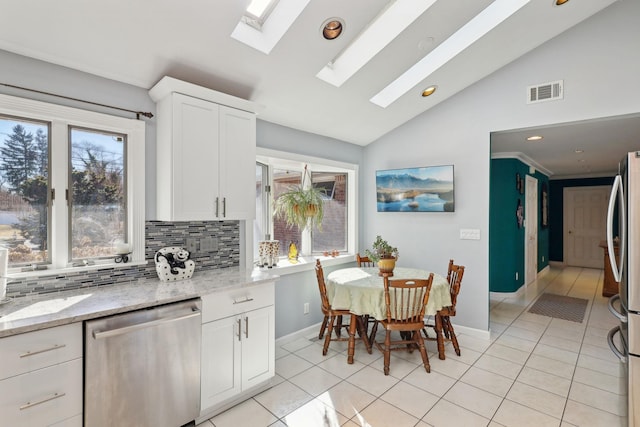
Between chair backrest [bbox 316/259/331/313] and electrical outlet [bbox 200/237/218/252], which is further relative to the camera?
chair backrest [bbox 316/259/331/313]

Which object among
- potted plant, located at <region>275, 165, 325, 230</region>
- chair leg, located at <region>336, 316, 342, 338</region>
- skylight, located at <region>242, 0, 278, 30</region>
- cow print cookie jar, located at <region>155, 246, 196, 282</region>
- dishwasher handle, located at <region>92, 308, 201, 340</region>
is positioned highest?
skylight, located at <region>242, 0, 278, 30</region>

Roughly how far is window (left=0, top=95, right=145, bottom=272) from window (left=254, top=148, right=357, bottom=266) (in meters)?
1.26

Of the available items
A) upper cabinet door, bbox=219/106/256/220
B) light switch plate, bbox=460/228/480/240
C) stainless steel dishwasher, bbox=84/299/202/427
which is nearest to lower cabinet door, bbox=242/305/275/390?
stainless steel dishwasher, bbox=84/299/202/427

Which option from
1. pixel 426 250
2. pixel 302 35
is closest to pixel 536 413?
pixel 426 250

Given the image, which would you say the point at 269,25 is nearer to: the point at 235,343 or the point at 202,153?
the point at 202,153

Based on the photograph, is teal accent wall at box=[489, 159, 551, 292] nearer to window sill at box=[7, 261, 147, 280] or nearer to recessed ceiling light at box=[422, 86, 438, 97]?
recessed ceiling light at box=[422, 86, 438, 97]

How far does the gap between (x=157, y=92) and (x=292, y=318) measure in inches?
100

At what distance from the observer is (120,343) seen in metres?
1.81

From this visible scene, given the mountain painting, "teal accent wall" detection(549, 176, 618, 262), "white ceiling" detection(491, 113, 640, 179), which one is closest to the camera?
"white ceiling" detection(491, 113, 640, 179)

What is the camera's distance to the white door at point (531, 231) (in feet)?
19.4

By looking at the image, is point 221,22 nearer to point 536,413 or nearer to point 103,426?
point 103,426

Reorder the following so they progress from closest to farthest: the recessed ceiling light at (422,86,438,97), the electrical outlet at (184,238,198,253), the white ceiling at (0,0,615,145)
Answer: the white ceiling at (0,0,615,145) → the electrical outlet at (184,238,198,253) → the recessed ceiling light at (422,86,438,97)

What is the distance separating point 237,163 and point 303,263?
1.48 m

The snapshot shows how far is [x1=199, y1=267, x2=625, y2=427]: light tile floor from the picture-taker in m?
2.25
